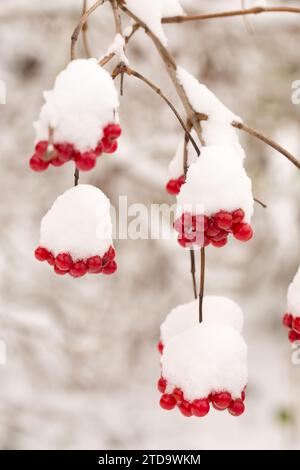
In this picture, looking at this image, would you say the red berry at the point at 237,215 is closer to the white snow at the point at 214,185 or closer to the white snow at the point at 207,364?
the white snow at the point at 214,185

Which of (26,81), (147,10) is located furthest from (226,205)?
(26,81)

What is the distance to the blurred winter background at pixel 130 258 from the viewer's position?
379 centimetres

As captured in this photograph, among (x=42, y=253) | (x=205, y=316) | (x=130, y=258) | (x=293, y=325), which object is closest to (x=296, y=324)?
(x=293, y=325)

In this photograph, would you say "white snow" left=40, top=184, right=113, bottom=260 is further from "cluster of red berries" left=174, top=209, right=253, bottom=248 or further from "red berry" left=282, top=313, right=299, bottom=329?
"red berry" left=282, top=313, right=299, bottom=329

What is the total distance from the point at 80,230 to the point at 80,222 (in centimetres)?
1

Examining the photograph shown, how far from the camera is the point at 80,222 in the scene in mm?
1071

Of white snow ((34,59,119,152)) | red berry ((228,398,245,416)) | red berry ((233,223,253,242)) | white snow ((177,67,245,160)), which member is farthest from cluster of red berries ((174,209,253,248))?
red berry ((228,398,245,416))

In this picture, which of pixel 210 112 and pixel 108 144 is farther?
pixel 210 112

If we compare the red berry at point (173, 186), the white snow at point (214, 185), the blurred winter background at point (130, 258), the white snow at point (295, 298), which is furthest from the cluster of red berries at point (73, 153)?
the blurred winter background at point (130, 258)

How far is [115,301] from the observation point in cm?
436

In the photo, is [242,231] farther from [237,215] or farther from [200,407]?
[200,407]

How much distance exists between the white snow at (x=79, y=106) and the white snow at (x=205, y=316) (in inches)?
19.9

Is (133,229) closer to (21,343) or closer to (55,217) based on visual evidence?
(21,343)

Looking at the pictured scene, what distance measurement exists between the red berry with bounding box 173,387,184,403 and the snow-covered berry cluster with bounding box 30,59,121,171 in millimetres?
496
